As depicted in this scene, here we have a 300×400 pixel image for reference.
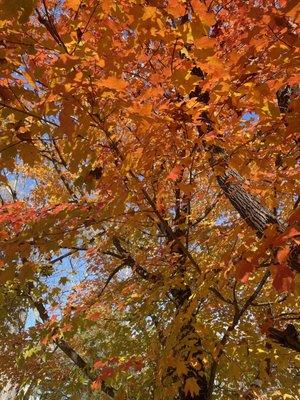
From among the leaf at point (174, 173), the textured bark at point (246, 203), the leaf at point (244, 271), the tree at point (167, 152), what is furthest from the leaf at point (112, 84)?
the textured bark at point (246, 203)

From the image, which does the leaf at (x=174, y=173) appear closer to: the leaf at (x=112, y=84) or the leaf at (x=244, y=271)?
the leaf at (x=112, y=84)

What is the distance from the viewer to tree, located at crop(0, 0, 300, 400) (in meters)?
2.49

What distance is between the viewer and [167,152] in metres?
3.91

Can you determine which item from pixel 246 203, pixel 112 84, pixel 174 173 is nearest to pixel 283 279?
pixel 112 84

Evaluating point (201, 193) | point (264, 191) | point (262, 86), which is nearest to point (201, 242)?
point (201, 193)

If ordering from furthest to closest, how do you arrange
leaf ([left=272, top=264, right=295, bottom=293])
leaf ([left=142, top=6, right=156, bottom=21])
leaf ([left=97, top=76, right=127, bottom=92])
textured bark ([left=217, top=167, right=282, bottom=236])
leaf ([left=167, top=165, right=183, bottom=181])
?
textured bark ([left=217, top=167, right=282, bottom=236]) → leaf ([left=167, top=165, right=183, bottom=181]) → leaf ([left=142, top=6, right=156, bottom=21]) → leaf ([left=97, top=76, right=127, bottom=92]) → leaf ([left=272, top=264, right=295, bottom=293])

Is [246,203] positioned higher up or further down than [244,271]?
higher up

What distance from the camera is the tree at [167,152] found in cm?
249

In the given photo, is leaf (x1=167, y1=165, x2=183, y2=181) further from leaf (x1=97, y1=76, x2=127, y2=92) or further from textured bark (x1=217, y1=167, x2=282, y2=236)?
leaf (x1=97, y1=76, x2=127, y2=92)

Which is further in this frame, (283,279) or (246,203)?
(246,203)

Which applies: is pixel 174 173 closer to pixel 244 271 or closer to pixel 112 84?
pixel 112 84

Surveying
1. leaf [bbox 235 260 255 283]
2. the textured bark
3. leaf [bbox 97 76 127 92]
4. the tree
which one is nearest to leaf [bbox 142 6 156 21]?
the tree

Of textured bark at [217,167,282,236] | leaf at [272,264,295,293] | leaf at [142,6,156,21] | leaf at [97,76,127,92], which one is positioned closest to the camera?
leaf at [272,264,295,293]

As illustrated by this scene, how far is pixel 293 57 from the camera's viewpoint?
2.57m
